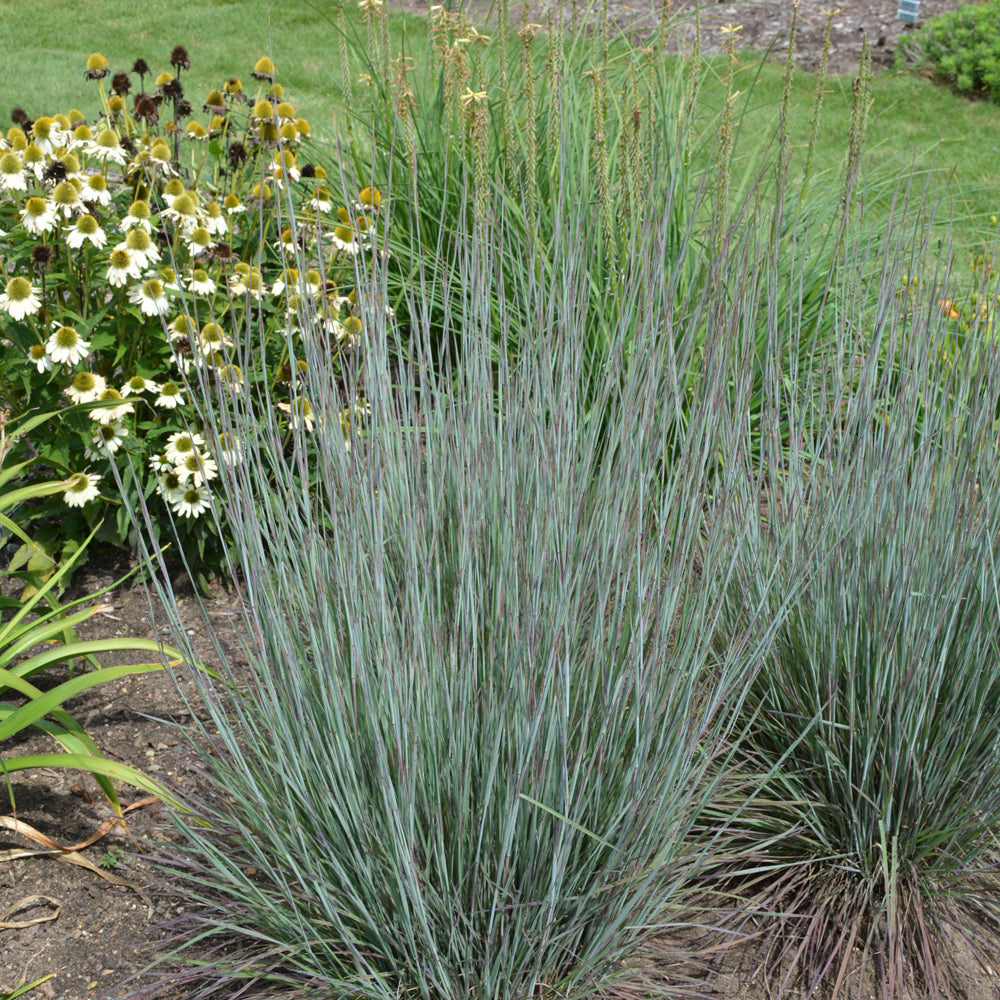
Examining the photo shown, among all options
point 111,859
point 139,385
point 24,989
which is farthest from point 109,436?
point 24,989

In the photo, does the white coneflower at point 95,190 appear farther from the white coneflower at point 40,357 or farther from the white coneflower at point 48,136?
the white coneflower at point 40,357

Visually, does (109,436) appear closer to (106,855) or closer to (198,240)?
(198,240)

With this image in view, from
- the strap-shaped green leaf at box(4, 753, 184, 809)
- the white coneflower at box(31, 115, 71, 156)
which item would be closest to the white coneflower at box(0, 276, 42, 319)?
the white coneflower at box(31, 115, 71, 156)

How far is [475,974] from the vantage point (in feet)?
5.53

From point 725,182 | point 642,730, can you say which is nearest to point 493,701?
point 642,730

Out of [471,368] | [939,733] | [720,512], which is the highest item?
[471,368]

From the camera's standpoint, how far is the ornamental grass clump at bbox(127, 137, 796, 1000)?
1.60 metres

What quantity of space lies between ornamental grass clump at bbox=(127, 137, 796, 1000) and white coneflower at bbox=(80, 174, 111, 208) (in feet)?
4.82

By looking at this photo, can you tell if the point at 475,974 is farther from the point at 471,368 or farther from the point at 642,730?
the point at 471,368

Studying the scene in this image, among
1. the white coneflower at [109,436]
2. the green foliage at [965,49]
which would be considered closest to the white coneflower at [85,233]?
the white coneflower at [109,436]

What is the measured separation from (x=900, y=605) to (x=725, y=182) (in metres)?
0.87

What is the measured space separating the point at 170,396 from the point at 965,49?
841 cm

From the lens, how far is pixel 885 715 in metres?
1.98

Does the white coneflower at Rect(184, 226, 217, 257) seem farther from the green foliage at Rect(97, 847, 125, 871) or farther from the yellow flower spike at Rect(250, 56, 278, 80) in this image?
the green foliage at Rect(97, 847, 125, 871)
